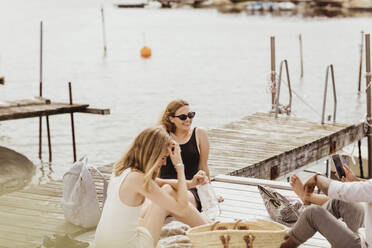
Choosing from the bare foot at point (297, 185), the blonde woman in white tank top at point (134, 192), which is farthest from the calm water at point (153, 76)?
the bare foot at point (297, 185)

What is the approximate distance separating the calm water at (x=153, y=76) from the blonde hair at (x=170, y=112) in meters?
13.5

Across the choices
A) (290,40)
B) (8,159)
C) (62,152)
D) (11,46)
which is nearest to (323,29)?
(290,40)

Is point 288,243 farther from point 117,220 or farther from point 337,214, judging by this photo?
point 117,220

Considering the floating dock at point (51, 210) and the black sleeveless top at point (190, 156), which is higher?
the black sleeveless top at point (190, 156)

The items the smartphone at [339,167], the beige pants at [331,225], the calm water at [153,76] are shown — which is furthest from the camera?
the calm water at [153,76]

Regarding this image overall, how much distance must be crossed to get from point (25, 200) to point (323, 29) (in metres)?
78.7

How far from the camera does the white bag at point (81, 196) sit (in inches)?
247

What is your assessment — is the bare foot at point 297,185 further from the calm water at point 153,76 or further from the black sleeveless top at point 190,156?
the calm water at point 153,76

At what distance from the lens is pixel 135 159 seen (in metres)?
4.86

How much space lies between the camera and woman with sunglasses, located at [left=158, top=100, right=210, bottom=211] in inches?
257

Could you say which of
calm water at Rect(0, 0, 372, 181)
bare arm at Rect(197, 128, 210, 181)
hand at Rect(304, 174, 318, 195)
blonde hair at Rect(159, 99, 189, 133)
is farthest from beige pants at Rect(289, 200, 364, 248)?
calm water at Rect(0, 0, 372, 181)

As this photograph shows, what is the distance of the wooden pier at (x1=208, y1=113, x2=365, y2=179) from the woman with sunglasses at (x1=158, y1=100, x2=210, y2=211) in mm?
2579

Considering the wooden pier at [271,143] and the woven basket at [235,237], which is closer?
the woven basket at [235,237]

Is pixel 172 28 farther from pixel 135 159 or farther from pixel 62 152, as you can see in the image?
pixel 135 159
